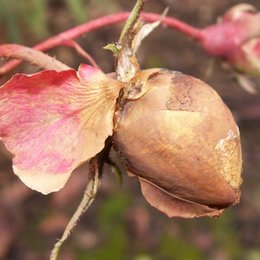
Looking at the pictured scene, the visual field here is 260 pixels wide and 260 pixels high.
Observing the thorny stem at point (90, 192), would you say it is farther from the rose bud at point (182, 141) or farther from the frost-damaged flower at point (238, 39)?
the frost-damaged flower at point (238, 39)

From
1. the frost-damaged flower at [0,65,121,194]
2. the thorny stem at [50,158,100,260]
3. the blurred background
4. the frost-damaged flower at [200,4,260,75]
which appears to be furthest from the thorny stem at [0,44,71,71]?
the blurred background

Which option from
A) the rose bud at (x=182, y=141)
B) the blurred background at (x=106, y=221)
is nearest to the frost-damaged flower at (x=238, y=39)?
the rose bud at (x=182, y=141)

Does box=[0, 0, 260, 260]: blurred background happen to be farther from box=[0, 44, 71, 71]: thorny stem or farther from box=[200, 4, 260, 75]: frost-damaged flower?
box=[0, 44, 71, 71]: thorny stem

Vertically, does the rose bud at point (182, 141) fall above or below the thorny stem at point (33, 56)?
below

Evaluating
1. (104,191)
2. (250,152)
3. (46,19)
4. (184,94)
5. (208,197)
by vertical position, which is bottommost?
(250,152)

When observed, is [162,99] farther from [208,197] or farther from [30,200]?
[30,200]

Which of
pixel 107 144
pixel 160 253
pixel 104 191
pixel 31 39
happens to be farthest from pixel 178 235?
pixel 107 144
